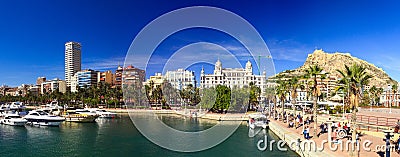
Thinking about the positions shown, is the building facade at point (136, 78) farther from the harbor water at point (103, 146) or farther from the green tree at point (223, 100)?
the harbor water at point (103, 146)

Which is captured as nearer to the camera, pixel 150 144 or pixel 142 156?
pixel 142 156

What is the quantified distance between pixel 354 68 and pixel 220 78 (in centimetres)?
9729

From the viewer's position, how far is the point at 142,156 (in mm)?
23141

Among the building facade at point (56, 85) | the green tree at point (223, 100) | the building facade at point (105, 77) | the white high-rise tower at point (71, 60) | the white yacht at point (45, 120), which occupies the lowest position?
the white yacht at point (45, 120)

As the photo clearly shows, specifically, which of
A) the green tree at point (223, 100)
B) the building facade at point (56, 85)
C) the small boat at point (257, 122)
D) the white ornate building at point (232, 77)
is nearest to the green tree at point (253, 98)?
the green tree at point (223, 100)

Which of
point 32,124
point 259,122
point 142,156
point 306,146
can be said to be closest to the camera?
point 306,146

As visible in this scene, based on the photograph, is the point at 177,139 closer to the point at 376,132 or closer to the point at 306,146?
the point at 306,146

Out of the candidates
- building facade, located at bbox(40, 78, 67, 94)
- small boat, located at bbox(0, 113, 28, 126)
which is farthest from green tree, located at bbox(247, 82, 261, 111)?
building facade, located at bbox(40, 78, 67, 94)

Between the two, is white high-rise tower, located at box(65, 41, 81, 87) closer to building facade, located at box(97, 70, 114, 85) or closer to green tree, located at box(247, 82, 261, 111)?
building facade, located at box(97, 70, 114, 85)

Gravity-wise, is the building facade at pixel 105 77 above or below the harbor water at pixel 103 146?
above

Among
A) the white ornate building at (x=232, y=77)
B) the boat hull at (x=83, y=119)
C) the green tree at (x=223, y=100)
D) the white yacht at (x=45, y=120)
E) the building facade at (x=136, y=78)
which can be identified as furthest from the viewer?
the building facade at (x=136, y=78)

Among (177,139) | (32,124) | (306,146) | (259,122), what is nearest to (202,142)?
(177,139)

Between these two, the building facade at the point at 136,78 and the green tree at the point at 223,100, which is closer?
the green tree at the point at 223,100

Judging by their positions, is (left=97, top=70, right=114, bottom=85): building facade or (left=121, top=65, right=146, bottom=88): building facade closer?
(left=121, top=65, right=146, bottom=88): building facade
